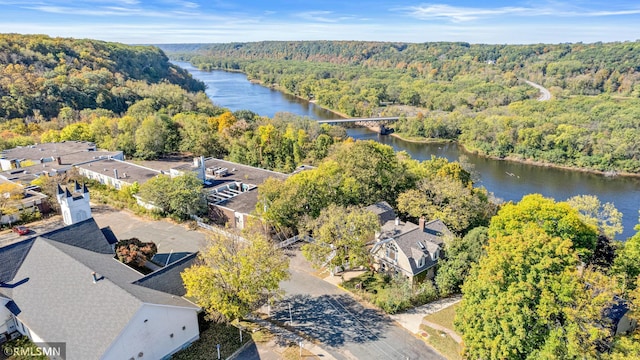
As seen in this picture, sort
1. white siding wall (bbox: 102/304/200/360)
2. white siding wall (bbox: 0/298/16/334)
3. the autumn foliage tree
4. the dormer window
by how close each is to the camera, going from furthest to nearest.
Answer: the dormer window
the autumn foliage tree
white siding wall (bbox: 0/298/16/334)
white siding wall (bbox: 102/304/200/360)

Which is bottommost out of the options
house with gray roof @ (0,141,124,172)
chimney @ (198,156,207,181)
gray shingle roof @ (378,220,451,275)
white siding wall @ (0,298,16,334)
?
white siding wall @ (0,298,16,334)

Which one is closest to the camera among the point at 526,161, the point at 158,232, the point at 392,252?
the point at 392,252

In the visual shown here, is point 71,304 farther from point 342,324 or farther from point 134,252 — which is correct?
point 342,324

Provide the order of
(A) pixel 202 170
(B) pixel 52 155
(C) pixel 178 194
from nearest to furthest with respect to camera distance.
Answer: (C) pixel 178 194
(A) pixel 202 170
(B) pixel 52 155

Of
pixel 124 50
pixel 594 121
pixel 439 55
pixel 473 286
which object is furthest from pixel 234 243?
pixel 439 55

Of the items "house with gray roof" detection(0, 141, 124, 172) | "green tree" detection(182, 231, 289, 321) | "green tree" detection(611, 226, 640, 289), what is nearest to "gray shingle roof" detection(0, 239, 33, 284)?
"green tree" detection(182, 231, 289, 321)

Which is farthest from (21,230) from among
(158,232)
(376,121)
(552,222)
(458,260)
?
(376,121)

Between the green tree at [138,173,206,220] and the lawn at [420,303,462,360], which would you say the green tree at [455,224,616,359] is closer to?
the lawn at [420,303,462,360]

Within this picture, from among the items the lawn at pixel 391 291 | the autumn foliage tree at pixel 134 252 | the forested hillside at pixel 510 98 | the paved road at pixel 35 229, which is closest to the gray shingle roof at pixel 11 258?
the autumn foliage tree at pixel 134 252
